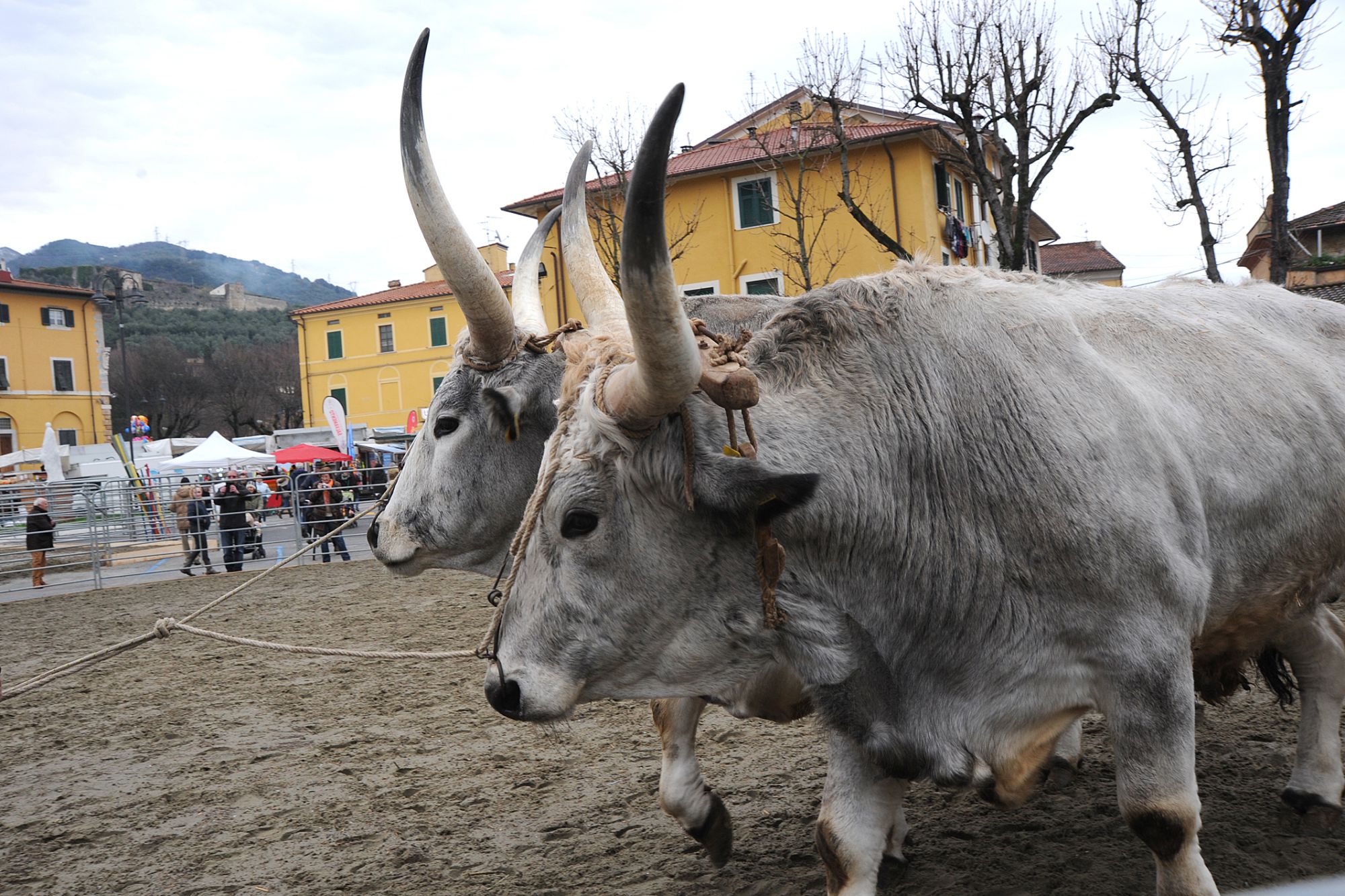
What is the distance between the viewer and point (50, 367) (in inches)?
2076

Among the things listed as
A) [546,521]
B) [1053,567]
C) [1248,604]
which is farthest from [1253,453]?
[546,521]

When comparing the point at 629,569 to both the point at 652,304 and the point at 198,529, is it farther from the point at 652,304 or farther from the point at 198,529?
the point at 198,529

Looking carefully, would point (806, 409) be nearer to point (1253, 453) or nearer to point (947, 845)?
point (1253, 453)

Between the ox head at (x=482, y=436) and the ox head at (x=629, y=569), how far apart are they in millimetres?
1398

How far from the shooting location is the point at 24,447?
51.6 m

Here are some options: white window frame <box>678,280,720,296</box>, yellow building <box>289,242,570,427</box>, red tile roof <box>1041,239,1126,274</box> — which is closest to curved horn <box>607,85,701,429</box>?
white window frame <box>678,280,720,296</box>

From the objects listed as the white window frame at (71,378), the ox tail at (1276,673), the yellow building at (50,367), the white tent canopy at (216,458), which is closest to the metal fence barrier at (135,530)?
the white tent canopy at (216,458)

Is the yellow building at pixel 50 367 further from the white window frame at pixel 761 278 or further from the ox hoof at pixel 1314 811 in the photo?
the ox hoof at pixel 1314 811

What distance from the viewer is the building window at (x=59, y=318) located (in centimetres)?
5312

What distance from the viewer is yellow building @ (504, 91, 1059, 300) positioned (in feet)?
87.2

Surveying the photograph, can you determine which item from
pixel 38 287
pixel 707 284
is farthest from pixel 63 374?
pixel 707 284

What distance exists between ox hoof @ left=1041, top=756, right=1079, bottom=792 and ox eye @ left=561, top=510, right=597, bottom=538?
109 inches

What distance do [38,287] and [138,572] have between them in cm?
4391

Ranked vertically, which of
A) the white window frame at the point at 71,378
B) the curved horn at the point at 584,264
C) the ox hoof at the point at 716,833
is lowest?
the ox hoof at the point at 716,833
